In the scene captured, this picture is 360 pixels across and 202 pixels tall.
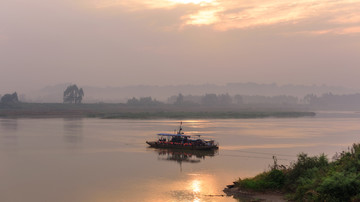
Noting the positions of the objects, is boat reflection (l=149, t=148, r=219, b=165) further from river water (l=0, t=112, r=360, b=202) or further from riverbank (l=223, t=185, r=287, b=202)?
riverbank (l=223, t=185, r=287, b=202)

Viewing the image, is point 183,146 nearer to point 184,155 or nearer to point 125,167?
point 184,155

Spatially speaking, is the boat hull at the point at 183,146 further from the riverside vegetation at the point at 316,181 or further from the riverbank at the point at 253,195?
the riverbank at the point at 253,195

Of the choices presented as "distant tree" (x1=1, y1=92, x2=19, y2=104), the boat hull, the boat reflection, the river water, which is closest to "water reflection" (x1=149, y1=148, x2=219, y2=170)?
the boat reflection

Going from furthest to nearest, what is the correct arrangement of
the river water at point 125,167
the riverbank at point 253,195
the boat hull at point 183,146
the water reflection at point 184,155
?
the boat hull at point 183,146
the water reflection at point 184,155
the river water at point 125,167
the riverbank at point 253,195

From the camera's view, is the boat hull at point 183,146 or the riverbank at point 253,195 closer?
the riverbank at point 253,195

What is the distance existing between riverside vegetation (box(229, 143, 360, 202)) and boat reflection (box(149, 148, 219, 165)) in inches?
704

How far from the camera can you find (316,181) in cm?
2453

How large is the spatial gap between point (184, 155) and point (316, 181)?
1116 inches

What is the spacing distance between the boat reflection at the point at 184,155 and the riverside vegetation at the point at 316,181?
17.9 metres

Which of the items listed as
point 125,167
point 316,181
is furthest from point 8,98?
point 316,181

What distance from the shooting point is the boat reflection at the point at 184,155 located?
157ft

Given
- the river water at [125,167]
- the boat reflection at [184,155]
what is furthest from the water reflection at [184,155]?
the river water at [125,167]

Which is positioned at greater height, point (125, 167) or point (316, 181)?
point (316, 181)

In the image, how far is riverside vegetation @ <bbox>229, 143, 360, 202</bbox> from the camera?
71.8 ft
